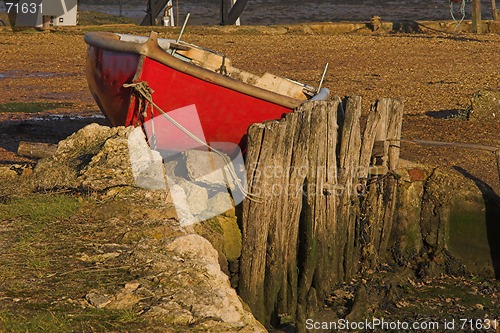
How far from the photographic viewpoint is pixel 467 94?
16.2 metres

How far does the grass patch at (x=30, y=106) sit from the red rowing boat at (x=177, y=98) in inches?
168

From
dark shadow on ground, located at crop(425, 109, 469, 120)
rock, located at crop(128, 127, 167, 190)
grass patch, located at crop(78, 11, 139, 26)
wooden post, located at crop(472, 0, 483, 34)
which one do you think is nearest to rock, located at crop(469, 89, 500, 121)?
dark shadow on ground, located at crop(425, 109, 469, 120)

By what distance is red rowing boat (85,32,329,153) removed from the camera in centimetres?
1038

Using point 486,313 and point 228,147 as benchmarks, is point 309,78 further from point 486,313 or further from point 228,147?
point 486,313

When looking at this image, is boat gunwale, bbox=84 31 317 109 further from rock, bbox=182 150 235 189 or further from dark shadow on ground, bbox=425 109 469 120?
dark shadow on ground, bbox=425 109 469 120

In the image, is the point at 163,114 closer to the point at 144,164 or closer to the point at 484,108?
the point at 144,164

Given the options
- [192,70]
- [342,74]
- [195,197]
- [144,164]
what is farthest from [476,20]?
[195,197]

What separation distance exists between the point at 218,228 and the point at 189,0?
1290 inches

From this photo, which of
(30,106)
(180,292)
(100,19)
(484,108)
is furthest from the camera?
(100,19)

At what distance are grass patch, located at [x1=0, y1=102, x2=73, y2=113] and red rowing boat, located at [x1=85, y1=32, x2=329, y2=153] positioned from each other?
14.0 ft

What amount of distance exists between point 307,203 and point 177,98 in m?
2.02

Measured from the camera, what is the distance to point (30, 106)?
595 inches

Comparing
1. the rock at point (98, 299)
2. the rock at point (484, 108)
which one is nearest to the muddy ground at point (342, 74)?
the rock at point (484, 108)

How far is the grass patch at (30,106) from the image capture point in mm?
14852
